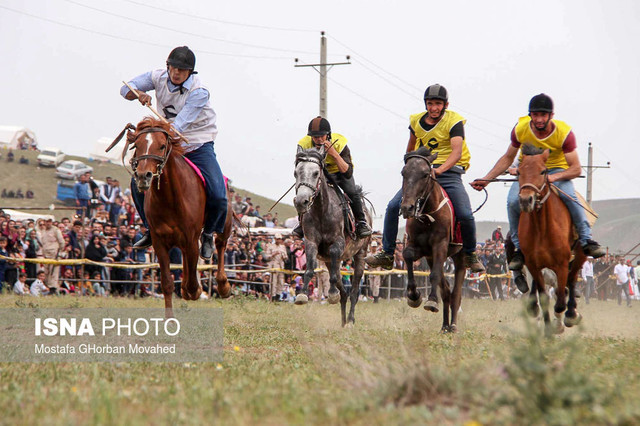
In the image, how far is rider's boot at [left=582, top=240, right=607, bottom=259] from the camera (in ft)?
31.7

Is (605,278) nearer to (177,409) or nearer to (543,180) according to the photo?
(543,180)

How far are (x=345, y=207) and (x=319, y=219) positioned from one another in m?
0.69

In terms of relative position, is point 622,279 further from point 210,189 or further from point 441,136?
point 210,189

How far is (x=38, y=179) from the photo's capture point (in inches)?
2928

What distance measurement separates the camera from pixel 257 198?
3666 inches

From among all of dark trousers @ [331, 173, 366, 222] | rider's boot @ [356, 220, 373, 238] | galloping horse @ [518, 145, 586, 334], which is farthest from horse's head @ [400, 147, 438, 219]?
rider's boot @ [356, 220, 373, 238]

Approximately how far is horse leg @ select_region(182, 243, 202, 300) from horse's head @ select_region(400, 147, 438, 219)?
113 inches

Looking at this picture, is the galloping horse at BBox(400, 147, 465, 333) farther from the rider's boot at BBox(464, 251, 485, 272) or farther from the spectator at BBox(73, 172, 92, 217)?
the spectator at BBox(73, 172, 92, 217)

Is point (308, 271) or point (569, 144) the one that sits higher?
point (569, 144)

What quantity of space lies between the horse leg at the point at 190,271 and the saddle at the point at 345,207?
3.28 meters

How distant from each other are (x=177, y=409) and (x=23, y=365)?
2801 mm

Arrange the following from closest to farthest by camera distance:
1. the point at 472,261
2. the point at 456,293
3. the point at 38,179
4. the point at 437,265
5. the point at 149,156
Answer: the point at 149,156
the point at 437,265
the point at 456,293
the point at 472,261
the point at 38,179

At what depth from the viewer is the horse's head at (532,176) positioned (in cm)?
925

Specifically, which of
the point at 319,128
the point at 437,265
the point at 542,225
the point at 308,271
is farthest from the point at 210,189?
the point at 542,225
